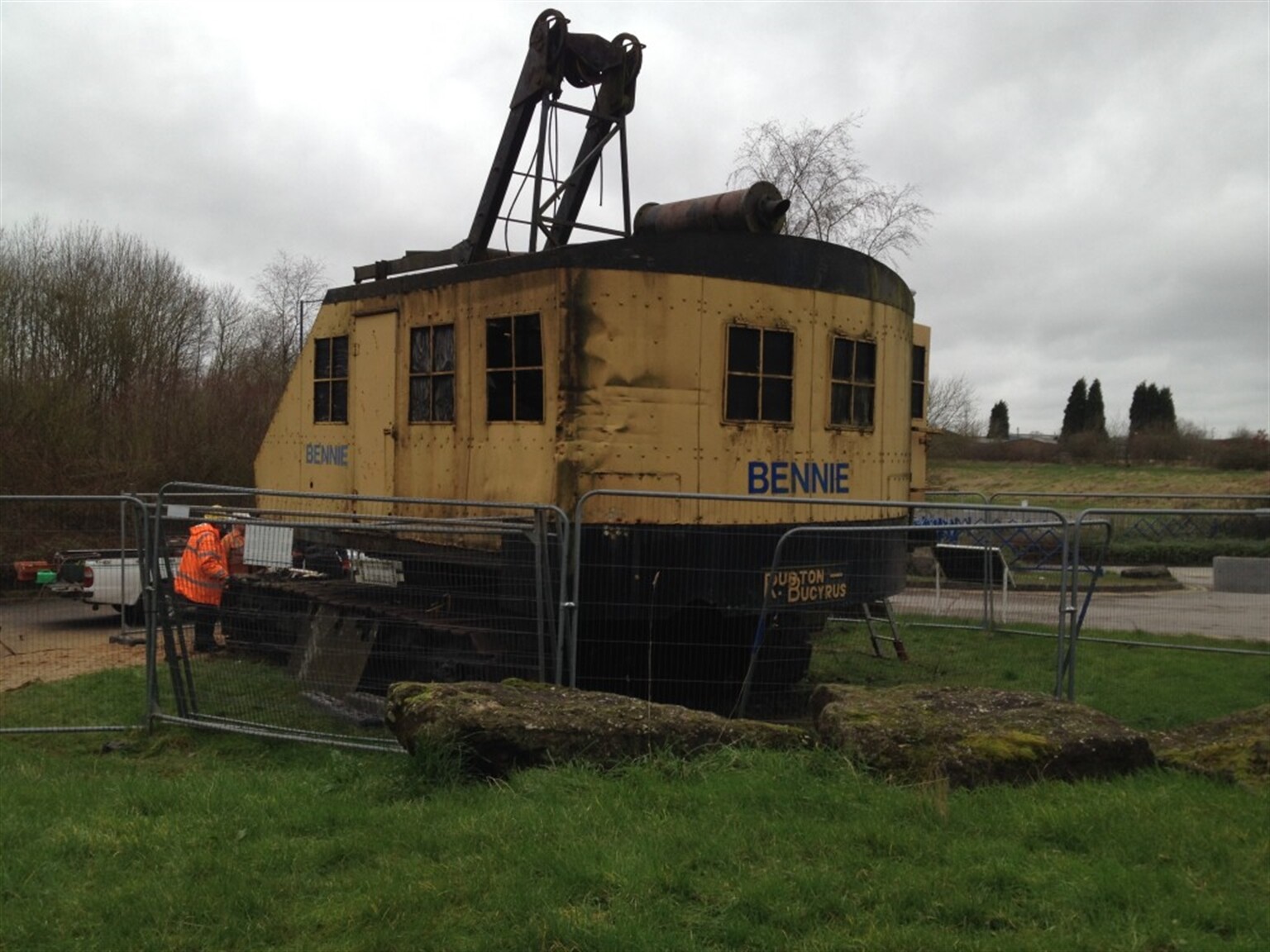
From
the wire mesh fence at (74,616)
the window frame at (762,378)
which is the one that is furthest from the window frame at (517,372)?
the wire mesh fence at (74,616)

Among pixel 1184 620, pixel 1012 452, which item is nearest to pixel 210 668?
pixel 1184 620

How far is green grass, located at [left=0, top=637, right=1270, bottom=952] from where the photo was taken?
3527mm

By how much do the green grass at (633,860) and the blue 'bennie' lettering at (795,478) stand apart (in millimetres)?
2900

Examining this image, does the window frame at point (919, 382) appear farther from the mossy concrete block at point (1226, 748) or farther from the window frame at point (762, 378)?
the mossy concrete block at point (1226, 748)

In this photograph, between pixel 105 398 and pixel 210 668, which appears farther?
pixel 105 398

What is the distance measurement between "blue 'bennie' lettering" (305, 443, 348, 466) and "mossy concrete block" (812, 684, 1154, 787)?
558 centimetres

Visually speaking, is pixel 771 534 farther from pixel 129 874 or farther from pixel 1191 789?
pixel 129 874

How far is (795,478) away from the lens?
312 inches

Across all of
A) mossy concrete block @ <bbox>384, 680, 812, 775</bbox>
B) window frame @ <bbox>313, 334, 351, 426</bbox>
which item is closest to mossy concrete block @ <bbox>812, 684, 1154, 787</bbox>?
mossy concrete block @ <bbox>384, 680, 812, 775</bbox>

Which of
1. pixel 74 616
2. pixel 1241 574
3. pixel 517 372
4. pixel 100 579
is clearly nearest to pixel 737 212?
pixel 517 372

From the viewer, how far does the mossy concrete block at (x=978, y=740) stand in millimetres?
4832

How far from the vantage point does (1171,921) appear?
3.51 meters

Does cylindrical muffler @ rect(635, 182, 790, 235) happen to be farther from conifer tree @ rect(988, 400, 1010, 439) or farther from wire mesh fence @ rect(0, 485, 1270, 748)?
conifer tree @ rect(988, 400, 1010, 439)

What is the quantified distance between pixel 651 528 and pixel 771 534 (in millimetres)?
866
